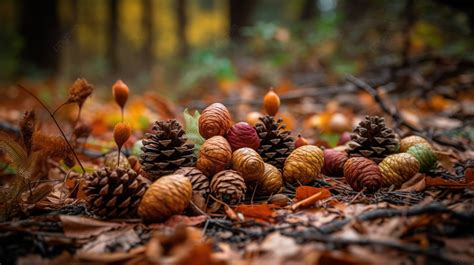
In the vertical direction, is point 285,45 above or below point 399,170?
above

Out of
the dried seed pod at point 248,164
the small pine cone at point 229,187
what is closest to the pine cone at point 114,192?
the small pine cone at point 229,187

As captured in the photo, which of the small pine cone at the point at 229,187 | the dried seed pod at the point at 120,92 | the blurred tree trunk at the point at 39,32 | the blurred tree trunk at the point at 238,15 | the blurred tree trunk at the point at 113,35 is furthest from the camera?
the blurred tree trunk at the point at 113,35

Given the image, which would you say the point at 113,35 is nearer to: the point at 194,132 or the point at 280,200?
the point at 194,132

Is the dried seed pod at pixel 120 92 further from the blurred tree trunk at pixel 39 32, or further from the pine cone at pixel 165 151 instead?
the blurred tree trunk at pixel 39 32

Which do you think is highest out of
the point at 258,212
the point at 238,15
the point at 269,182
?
the point at 238,15

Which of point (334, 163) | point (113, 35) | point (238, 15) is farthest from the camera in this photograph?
point (113, 35)

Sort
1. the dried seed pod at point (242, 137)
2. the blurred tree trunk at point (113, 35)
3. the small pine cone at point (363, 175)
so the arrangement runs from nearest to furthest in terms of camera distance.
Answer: the small pine cone at point (363, 175)
the dried seed pod at point (242, 137)
the blurred tree trunk at point (113, 35)

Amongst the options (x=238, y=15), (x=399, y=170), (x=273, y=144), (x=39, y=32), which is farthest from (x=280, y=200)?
(x=39, y=32)

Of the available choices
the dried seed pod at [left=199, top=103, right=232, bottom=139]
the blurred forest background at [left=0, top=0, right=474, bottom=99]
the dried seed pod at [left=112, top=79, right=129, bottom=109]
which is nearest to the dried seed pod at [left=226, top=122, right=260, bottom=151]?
the dried seed pod at [left=199, top=103, right=232, bottom=139]
